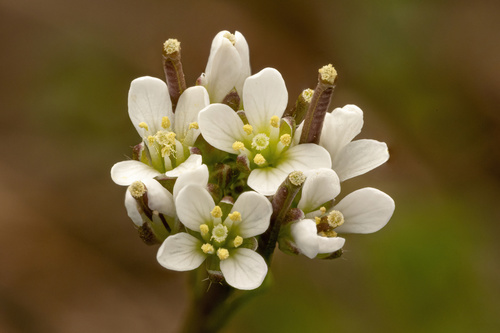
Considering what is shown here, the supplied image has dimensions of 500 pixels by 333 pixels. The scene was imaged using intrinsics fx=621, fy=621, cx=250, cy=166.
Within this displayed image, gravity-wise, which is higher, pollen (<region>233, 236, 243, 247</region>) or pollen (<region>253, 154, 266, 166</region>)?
pollen (<region>253, 154, 266, 166</region>)

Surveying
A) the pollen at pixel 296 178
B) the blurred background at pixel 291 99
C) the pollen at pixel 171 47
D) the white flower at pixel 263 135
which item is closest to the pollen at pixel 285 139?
the white flower at pixel 263 135

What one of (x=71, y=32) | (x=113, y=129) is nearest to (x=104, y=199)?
(x=113, y=129)

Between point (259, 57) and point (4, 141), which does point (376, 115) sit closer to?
point (259, 57)

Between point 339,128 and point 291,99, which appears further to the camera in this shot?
point 291,99

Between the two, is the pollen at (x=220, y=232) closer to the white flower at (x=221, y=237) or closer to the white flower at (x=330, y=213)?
the white flower at (x=221, y=237)

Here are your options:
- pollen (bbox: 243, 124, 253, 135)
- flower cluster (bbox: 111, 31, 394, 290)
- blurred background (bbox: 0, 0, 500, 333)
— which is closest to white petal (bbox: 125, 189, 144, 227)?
flower cluster (bbox: 111, 31, 394, 290)

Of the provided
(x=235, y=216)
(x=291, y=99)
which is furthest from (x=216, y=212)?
(x=291, y=99)

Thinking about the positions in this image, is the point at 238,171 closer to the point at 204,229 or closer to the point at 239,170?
the point at 239,170

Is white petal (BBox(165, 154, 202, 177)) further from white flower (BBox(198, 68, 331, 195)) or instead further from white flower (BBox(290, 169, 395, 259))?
white flower (BBox(290, 169, 395, 259))
